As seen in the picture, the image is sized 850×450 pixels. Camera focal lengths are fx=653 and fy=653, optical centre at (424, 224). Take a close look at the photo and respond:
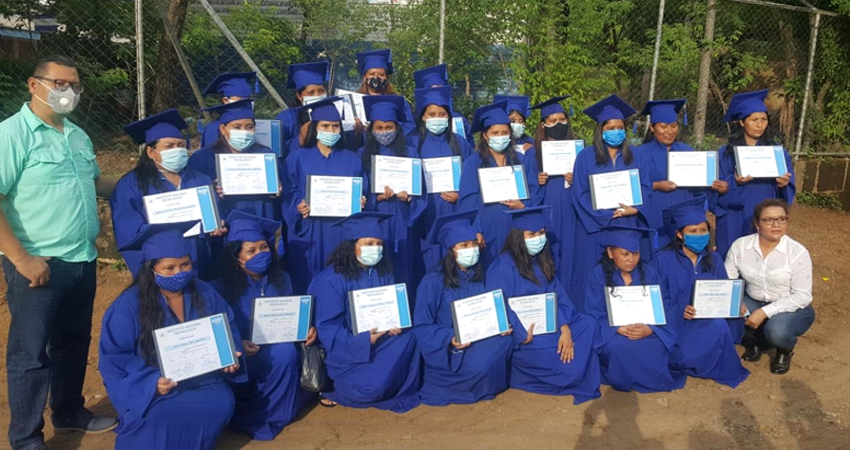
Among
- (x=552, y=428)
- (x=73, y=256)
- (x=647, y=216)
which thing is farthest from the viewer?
(x=647, y=216)

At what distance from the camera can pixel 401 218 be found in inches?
229

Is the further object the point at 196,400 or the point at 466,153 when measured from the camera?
the point at 466,153

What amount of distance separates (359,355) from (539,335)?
1459 millimetres

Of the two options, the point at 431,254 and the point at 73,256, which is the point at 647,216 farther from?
the point at 73,256

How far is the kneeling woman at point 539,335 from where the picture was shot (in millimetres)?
5141

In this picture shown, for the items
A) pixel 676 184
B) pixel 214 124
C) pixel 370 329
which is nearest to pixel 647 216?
pixel 676 184

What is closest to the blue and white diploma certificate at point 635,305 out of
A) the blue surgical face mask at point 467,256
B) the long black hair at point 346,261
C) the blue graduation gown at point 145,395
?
the blue surgical face mask at point 467,256

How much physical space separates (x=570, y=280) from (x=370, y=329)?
2471 mm

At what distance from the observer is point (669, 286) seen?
18.0 feet

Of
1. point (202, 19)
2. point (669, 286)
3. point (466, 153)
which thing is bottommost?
point (669, 286)

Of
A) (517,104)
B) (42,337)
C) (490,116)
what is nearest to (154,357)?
(42,337)

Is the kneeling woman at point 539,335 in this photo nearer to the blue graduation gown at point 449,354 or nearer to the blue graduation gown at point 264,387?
the blue graduation gown at point 449,354

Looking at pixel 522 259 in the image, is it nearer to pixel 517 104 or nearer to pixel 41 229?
pixel 517 104

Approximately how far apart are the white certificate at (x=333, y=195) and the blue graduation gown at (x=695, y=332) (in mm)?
2624
